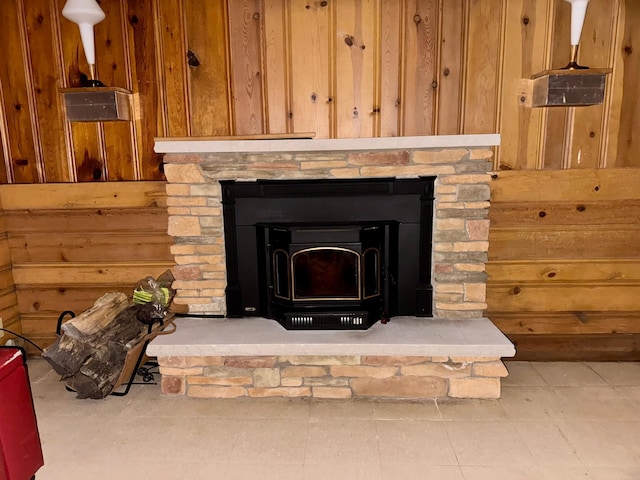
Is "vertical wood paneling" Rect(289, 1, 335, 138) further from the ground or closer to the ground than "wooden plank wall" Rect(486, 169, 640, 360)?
further from the ground

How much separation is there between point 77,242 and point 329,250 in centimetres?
169

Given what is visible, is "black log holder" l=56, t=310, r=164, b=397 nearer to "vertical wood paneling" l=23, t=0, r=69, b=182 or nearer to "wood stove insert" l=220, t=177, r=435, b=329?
"wood stove insert" l=220, t=177, r=435, b=329

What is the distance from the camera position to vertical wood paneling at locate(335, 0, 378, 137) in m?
2.59

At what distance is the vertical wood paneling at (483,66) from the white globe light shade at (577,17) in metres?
0.37

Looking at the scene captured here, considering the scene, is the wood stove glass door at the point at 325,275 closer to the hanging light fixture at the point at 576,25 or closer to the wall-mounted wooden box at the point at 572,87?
the wall-mounted wooden box at the point at 572,87

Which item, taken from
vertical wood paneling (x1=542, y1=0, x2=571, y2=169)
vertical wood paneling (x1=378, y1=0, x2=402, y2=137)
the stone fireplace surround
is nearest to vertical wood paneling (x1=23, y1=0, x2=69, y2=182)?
the stone fireplace surround

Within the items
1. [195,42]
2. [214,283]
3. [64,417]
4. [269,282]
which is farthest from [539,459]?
[195,42]

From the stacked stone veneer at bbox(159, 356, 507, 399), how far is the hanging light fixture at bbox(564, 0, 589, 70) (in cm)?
162

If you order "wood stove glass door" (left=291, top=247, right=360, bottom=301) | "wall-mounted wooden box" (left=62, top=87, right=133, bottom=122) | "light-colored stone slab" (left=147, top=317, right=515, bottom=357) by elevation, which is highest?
"wall-mounted wooden box" (left=62, top=87, right=133, bottom=122)

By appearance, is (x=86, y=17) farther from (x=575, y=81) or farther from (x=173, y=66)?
(x=575, y=81)

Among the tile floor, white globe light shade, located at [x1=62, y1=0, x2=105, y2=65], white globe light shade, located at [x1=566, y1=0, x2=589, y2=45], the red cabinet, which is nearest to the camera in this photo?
the red cabinet

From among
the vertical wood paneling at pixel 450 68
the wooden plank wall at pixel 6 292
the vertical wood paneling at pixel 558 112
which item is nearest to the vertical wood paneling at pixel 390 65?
the vertical wood paneling at pixel 450 68

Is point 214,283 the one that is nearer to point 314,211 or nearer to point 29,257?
point 314,211

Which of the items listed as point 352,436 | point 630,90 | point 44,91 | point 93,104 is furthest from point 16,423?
point 630,90
